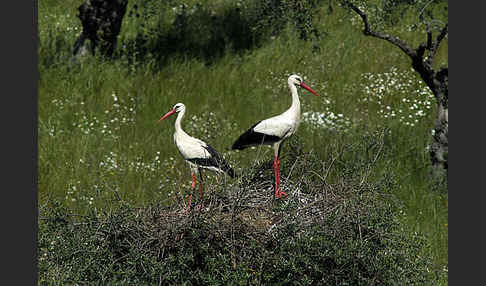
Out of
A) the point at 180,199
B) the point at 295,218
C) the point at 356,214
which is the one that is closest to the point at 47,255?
the point at 180,199

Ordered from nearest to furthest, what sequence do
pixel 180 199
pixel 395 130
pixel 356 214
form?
pixel 356 214, pixel 180 199, pixel 395 130

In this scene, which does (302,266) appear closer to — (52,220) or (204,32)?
(52,220)

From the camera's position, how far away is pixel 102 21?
13.4 meters

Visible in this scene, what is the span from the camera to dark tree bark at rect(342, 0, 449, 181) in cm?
1048

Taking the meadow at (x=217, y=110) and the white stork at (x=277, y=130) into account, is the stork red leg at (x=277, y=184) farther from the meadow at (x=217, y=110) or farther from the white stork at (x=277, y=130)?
the meadow at (x=217, y=110)

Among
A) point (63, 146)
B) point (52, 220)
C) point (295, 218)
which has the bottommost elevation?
point (63, 146)

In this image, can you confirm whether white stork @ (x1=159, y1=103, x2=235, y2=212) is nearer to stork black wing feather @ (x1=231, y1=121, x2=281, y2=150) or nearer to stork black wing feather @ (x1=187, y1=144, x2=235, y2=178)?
stork black wing feather @ (x1=187, y1=144, x2=235, y2=178)

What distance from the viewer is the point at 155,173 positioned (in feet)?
34.3

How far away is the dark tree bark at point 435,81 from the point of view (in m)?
10.5

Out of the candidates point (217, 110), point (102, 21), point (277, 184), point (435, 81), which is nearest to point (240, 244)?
point (277, 184)

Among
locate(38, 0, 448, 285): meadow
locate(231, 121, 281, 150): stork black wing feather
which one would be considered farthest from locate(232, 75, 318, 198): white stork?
locate(38, 0, 448, 285): meadow

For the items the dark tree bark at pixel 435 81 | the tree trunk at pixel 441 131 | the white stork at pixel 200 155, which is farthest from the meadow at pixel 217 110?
the white stork at pixel 200 155

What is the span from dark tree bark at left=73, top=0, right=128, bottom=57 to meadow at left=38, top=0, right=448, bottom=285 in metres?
0.34

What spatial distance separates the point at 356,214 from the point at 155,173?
4.04 m
